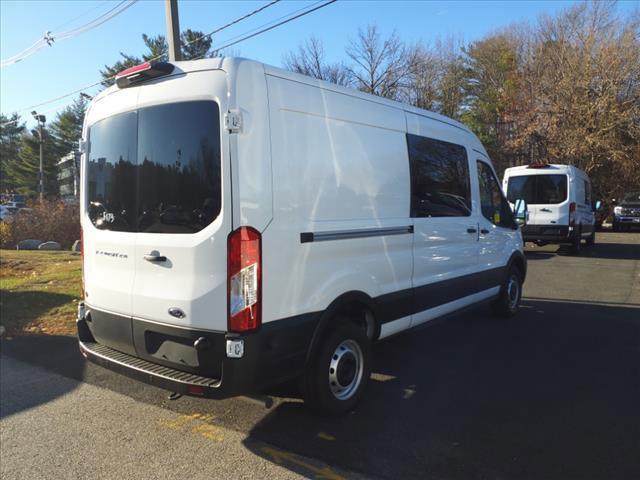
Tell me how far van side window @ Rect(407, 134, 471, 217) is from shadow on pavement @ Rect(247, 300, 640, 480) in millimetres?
1555

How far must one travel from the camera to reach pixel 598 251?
50.6ft

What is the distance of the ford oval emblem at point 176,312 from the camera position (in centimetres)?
323

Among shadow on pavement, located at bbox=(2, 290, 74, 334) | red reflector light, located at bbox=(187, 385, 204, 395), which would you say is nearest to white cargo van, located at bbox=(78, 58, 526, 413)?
red reflector light, located at bbox=(187, 385, 204, 395)

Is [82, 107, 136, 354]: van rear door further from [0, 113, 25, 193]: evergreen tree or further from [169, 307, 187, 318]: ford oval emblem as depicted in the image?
[0, 113, 25, 193]: evergreen tree

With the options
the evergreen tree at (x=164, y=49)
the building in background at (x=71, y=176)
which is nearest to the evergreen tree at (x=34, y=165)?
the building in background at (x=71, y=176)

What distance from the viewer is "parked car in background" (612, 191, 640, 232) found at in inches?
911

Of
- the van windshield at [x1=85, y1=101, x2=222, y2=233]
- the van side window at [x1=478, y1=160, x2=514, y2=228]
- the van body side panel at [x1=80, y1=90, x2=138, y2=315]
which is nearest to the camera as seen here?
the van windshield at [x1=85, y1=101, x2=222, y2=233]

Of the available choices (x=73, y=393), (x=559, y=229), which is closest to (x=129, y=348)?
(x=73, y=393)

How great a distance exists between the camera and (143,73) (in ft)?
11.6

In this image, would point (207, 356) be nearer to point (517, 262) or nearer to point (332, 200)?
point (332, 200)

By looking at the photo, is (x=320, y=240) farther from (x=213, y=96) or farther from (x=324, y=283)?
(x=213, y=96)

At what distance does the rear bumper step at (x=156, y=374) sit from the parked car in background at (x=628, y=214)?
25156mm

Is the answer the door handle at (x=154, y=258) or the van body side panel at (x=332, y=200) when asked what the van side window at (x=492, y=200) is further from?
the door handle at (x=154, y=258)

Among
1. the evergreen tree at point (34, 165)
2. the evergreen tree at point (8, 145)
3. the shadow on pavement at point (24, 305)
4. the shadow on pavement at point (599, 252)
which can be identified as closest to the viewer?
the shadow on pavement at point (24, 305)
